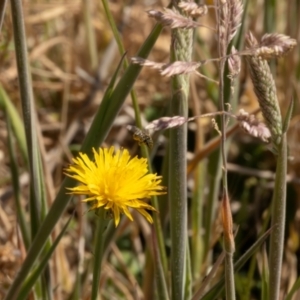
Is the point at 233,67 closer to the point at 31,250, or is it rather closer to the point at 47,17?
the point at 31,250

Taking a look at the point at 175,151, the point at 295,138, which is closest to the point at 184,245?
the point at 175,151

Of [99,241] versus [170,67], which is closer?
[170,67]

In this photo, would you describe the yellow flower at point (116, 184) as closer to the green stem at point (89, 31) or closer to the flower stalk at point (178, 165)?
the flower stalk at point (178, 165)

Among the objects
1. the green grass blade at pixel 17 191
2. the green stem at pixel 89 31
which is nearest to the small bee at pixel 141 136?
the green grass blade at pixel 17 191

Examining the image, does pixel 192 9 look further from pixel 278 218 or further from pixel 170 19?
pixel 278 218

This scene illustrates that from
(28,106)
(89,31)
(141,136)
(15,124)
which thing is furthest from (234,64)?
(89,31)

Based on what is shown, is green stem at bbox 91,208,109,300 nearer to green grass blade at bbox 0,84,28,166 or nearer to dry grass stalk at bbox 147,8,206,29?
dry grass stalk at bbox 147,8,206,29
